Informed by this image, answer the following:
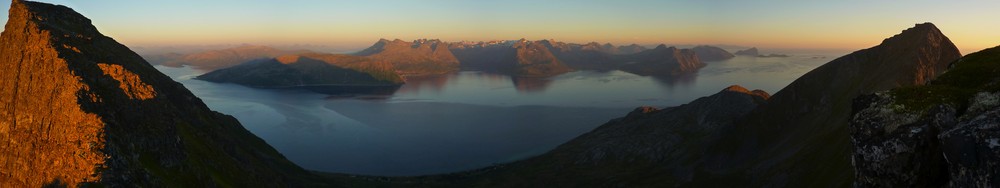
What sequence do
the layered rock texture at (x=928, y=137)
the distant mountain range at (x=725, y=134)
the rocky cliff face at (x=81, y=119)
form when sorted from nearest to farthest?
the layered rock texture at (x=928, y=137)
the distant mountain range at (x=725, y=134)
the rocky cliff face at (x=81, y=119)

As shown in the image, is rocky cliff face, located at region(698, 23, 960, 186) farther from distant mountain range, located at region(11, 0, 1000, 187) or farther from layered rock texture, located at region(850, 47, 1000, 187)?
layered rock texture, located at region(850, 47, 1000, 187)

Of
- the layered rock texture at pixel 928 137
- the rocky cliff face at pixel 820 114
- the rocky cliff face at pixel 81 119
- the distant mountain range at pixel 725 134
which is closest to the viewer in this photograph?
the layered rock texture at pixel 928 137

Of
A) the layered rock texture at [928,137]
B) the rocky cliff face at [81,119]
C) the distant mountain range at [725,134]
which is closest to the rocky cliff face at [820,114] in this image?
the distant mountain range at [725,134]

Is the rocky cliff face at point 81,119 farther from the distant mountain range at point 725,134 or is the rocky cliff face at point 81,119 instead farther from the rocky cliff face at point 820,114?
the rocky cliff face at point 820,114

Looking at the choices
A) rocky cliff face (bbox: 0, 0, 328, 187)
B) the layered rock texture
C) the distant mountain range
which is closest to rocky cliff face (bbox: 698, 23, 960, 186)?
the distant mountain range

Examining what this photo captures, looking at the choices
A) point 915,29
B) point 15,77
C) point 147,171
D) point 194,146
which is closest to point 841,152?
point 915,29

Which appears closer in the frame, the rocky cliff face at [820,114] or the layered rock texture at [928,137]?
the layered rock texture at [928,137]

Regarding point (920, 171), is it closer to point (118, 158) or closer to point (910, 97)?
point (910, 97)
